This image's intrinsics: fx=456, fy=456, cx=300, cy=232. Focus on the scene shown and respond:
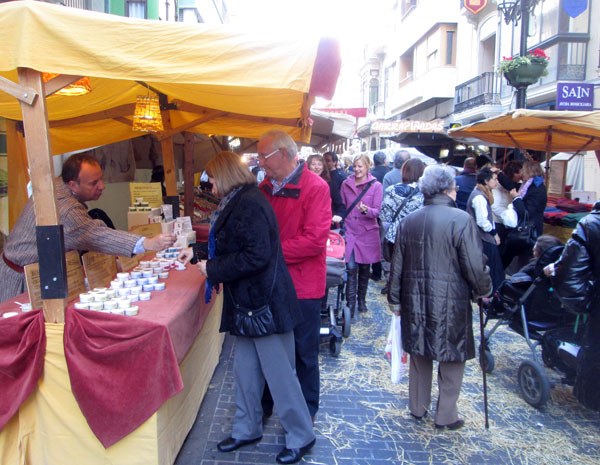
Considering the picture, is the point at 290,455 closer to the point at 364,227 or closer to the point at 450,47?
the point at 364,227

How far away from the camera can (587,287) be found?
321 cm

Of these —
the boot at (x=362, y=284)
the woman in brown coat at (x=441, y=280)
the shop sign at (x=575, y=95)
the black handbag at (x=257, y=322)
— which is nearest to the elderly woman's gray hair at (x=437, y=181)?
the woman in brown coat at (x=441, y=280)

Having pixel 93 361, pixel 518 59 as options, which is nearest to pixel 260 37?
pixel 93 361

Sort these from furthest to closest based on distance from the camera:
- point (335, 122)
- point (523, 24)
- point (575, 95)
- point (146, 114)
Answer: point (575, 95) < point (523, 24) < point (335, 122) < point (146, 114)

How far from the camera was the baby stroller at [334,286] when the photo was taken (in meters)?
4.45

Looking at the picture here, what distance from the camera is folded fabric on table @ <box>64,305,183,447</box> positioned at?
246 centimetres

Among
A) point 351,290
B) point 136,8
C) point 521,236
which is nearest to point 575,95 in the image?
point 521,236

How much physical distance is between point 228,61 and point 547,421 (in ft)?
11.9

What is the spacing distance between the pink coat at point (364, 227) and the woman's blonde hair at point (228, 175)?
3044 millimetres

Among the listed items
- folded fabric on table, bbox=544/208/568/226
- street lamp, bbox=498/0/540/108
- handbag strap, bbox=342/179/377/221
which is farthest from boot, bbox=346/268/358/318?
street lamp, bbox=498/0/540/108

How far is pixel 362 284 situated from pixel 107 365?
420 centimetres

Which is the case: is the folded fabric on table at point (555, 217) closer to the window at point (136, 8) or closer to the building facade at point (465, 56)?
the building facade at point (465, 56)

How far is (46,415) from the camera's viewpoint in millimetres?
2574

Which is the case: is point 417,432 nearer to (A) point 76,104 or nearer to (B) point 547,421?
(B) point 547,421
